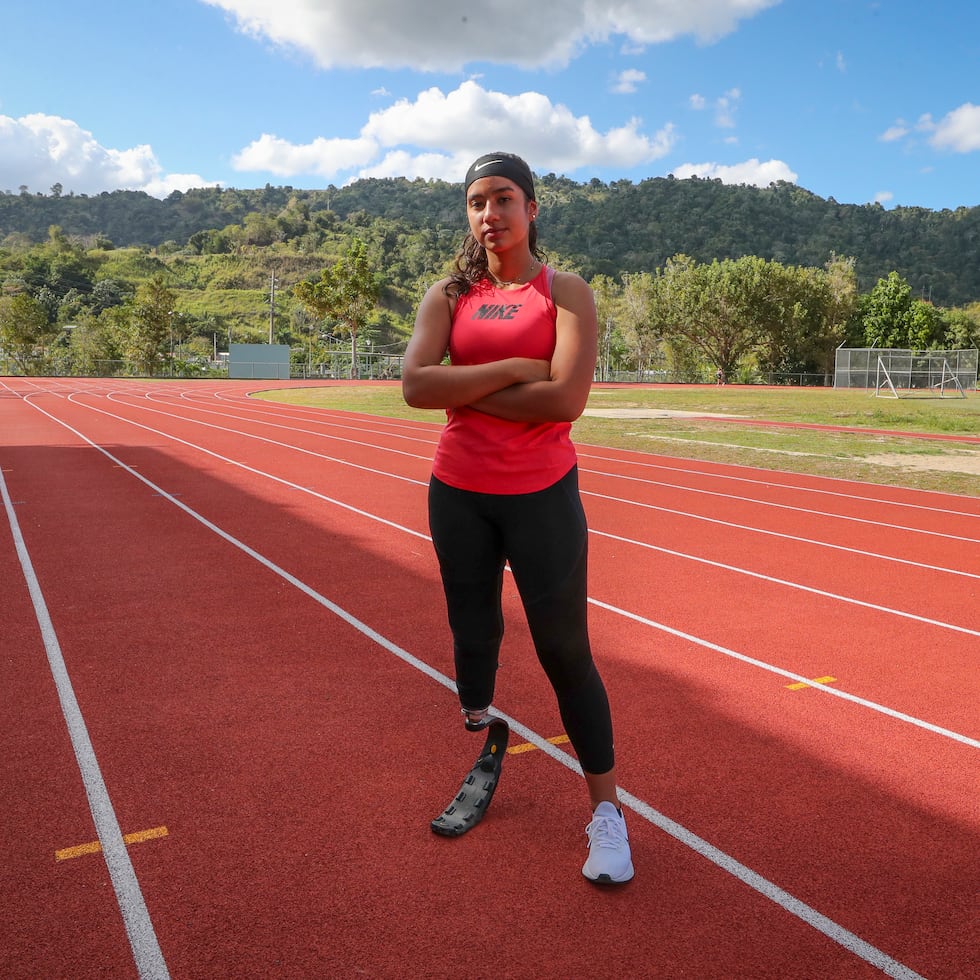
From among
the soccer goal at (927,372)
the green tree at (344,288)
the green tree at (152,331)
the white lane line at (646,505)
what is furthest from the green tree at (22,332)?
the soccer goal at (927,372)

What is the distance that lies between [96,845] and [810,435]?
17.7 metres

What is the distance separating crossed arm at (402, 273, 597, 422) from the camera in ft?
7.35

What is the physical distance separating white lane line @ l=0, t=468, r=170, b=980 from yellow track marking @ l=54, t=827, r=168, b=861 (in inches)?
0.9

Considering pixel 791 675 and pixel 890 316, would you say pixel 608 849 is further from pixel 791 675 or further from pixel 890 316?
pixel 890 316

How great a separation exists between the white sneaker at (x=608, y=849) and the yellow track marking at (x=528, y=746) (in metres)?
0.81

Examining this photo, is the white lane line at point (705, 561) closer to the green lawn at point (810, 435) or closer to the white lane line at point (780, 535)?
the white lane line at point (780, 535)

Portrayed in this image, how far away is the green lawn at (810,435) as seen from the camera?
1278cm

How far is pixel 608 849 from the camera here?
2453mm

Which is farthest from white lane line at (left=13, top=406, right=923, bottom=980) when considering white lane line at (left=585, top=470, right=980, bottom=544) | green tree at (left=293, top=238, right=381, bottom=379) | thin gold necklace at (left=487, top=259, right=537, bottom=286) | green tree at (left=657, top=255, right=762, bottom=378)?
green tree at (left=657, top=255, right=762, bottom=378)

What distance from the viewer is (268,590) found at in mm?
5684

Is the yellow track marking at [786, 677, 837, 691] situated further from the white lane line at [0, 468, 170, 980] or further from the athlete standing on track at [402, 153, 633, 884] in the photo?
the white lane line at [0, 468, 170, 980]

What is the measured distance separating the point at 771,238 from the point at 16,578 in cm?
11293

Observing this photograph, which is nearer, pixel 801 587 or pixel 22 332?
pixel 801 587

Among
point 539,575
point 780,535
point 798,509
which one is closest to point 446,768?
point 539,575
